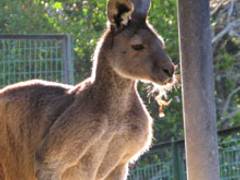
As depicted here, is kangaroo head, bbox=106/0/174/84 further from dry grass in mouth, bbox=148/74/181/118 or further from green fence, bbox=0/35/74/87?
green fence, bbox=0/35/74/87

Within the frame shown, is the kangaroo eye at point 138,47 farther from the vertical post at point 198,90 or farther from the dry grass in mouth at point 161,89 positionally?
the vertical post at point 198,90

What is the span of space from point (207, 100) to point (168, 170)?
3881 mm


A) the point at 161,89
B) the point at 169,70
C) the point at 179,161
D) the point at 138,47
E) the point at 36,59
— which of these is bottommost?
the point at 179,161

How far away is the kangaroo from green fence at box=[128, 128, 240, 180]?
2.32 metres

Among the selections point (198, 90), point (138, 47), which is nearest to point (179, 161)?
point (138, 47)

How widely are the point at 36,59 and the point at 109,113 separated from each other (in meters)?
3.12

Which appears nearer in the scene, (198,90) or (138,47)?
(198,90)

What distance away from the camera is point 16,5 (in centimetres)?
1414

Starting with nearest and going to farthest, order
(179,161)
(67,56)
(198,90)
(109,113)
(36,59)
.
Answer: (198,90), (109,113), (179,161), (67,56), (36,59)

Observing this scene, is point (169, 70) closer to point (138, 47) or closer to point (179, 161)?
point (138, 47)

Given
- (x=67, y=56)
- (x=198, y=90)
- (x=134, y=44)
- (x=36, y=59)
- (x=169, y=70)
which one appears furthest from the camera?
(x=36, y=59)

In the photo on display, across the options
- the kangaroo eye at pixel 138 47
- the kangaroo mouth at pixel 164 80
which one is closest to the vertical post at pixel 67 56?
the kangaroo eye at pixel 138 47

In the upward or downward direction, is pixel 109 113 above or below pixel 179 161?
above

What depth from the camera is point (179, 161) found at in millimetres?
9266
